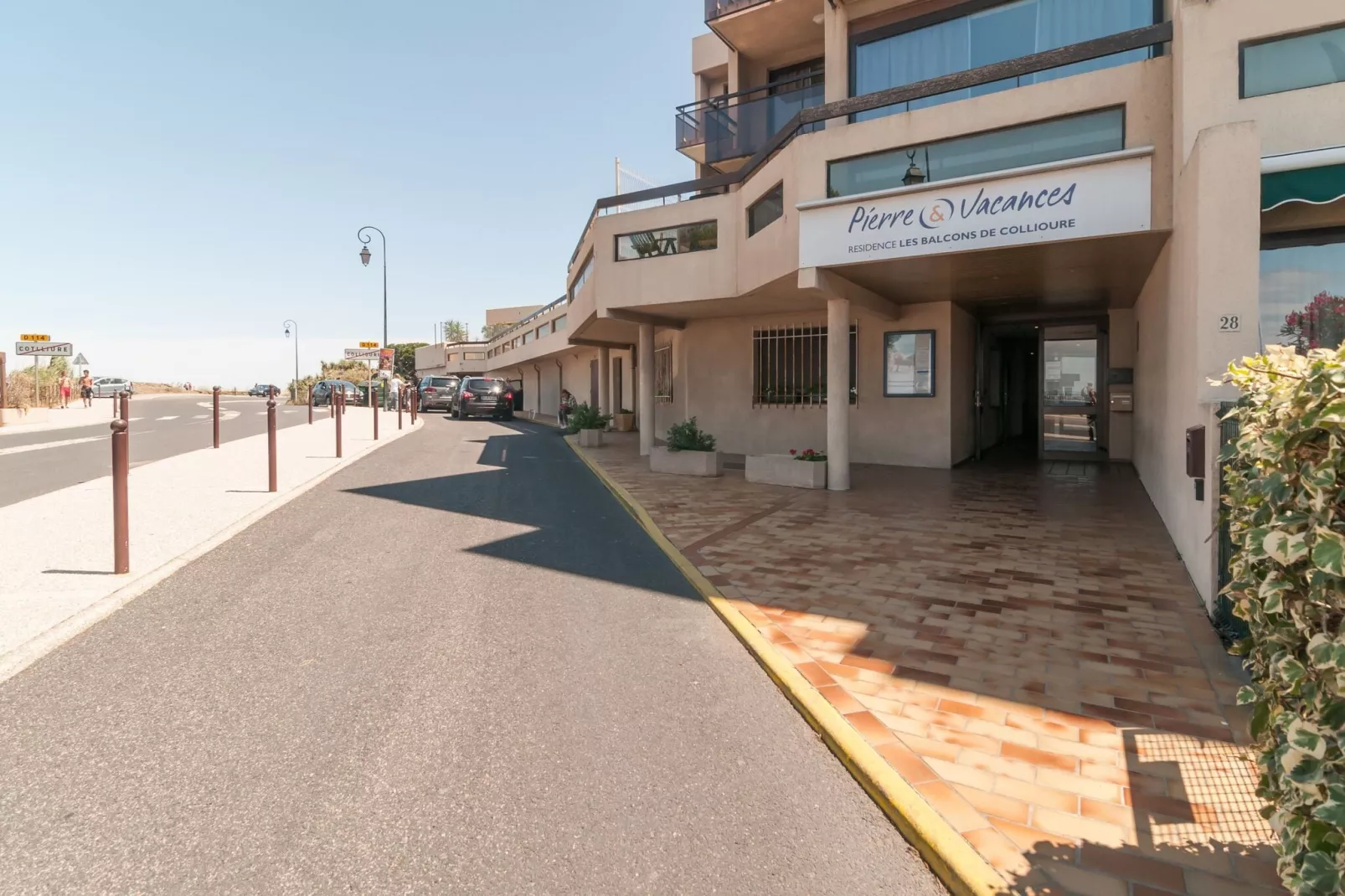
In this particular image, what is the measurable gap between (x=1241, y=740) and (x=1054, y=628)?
151 cm

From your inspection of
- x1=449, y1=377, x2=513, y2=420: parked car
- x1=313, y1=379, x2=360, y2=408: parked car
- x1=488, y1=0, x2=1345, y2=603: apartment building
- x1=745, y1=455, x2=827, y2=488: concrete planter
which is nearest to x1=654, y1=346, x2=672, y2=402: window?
x1=488, y1=0, x2=1345, y2=603: apartment building

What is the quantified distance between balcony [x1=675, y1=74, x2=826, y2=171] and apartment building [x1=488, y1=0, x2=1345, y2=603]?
0.07 metres

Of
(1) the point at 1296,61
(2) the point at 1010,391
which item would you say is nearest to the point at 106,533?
(1) the point at 1296,61

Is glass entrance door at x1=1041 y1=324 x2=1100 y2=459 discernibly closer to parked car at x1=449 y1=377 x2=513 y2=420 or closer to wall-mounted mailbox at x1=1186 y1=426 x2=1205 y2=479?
wall-mounted mailbox at x1=1186 y1=426 x2=1205 y2=479

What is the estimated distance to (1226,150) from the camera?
17.2ft

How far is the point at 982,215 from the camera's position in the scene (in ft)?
29.3

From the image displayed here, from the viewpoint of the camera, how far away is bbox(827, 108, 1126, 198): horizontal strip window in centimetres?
841

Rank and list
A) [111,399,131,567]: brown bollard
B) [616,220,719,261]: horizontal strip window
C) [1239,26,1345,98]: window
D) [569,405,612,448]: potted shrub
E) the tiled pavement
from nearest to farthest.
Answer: the tiled pavement < [111,399,131,567]: brown bollard < [1239,26,1345,98]: window < [616,220,719,261]: horizontal strip window < [569,405,612,448]: potted shrub

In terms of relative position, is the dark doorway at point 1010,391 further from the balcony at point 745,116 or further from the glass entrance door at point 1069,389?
the balcony at point 745,116

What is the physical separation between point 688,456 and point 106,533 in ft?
27.6

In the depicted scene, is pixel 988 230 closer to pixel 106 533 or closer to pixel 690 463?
pixel 690 463

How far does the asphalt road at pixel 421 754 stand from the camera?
241 centimetres

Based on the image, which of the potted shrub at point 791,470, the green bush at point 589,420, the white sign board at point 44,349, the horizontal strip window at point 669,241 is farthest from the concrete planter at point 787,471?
the white sign board at point 44,349

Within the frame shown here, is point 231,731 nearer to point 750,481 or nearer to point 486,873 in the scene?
point 486,873
